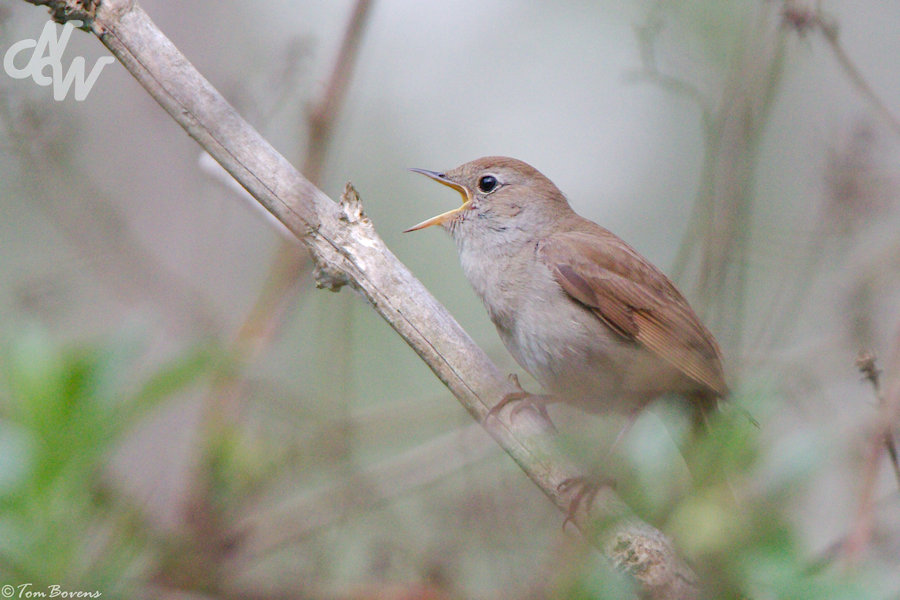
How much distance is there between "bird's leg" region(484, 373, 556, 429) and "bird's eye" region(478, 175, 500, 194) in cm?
125

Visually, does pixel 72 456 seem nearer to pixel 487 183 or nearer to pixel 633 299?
pixel 633 299

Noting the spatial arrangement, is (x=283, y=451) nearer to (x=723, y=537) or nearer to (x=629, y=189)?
(x=723, y=537)

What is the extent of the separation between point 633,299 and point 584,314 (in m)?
0.25

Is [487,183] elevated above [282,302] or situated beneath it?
elevated above

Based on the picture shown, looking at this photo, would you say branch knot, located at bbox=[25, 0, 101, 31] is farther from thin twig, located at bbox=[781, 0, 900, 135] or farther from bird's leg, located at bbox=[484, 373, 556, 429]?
thin twig, located at bbox=[781, 0, 900, 135]

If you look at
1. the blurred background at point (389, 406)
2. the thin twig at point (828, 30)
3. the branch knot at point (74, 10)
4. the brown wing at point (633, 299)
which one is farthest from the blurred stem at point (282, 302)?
the thin twig at point (828, 30)

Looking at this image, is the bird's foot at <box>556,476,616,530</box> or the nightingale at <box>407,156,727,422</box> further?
the nightingale at <box>407,156,727,422</box>

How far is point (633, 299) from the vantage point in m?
3.72

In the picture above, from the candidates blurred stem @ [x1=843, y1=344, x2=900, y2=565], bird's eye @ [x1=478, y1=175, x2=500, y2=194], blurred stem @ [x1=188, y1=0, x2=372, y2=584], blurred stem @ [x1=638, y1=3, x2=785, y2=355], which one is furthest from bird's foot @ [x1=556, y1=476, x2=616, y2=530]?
bird's eye @ [x1=478, y1=175, x2=500, y2=194]

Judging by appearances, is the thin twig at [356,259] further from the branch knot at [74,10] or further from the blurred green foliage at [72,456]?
the blurred green foliage at [72,456]

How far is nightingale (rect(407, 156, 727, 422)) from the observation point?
3.48 meters

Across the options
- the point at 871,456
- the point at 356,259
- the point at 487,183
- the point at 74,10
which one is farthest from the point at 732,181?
the point at 74,10

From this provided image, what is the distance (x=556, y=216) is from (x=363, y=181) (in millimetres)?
5154

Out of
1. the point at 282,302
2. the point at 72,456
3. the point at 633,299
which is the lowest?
the point at 633,299
